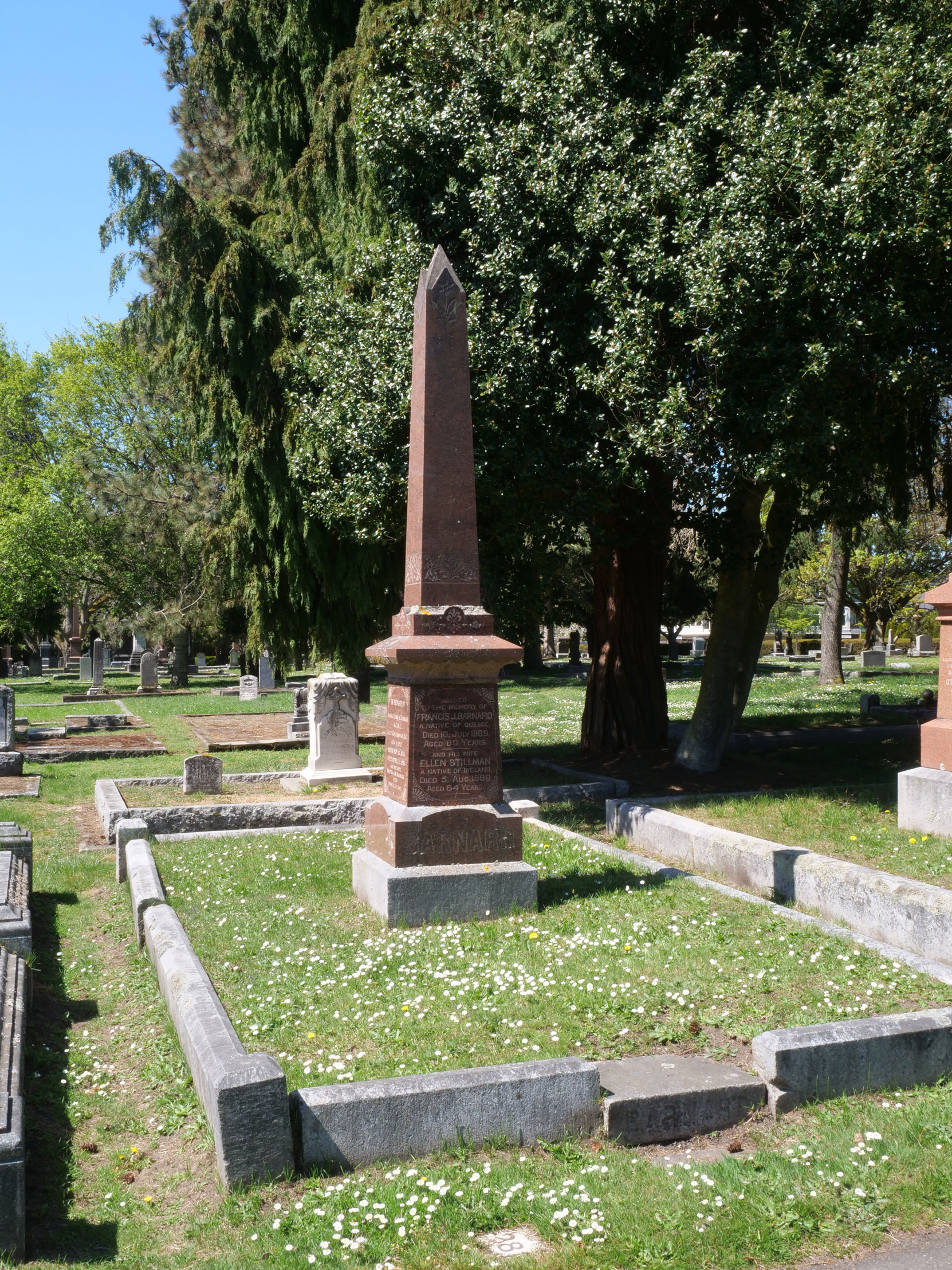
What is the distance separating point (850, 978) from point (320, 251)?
47.5 ft

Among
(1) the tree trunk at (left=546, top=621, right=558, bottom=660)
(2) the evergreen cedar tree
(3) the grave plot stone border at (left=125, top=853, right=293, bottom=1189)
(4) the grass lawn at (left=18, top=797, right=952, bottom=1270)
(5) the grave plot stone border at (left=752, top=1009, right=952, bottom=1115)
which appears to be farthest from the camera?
(1) the tree trunk at (left=546, top=621, right=558, bottom=660)

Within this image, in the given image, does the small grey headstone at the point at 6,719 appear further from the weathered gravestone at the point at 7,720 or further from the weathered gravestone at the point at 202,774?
the weathered gravestone at the point at 202,774

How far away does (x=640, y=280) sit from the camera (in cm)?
1040

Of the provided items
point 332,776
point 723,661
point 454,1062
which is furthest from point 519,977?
point 723,661

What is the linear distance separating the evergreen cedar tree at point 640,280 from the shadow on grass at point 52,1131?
674cm

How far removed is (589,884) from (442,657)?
2.18 metres

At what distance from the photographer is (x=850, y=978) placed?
5.63m

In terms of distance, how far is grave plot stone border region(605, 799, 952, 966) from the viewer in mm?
6320

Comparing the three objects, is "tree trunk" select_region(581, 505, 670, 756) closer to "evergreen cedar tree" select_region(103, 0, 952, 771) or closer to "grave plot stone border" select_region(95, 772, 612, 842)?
"evergreen cedar tree" select_region(103, 0, 952, 771)

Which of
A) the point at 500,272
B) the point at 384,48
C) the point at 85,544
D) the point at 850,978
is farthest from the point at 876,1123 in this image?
the point at 85,544

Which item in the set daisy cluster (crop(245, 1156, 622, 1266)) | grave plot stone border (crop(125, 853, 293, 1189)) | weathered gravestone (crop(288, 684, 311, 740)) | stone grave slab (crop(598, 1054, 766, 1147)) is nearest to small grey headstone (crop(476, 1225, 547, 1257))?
daisy cluster (crop(245, 1156, 622, 1266))

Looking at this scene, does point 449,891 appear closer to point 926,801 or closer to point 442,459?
point 442,459

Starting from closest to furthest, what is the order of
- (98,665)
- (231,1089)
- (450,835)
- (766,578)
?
1. (231,1089)
2. (450,835)
3. (766,578)
4. (98,665)

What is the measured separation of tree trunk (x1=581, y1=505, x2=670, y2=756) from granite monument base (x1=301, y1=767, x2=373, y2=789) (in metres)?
3.49
